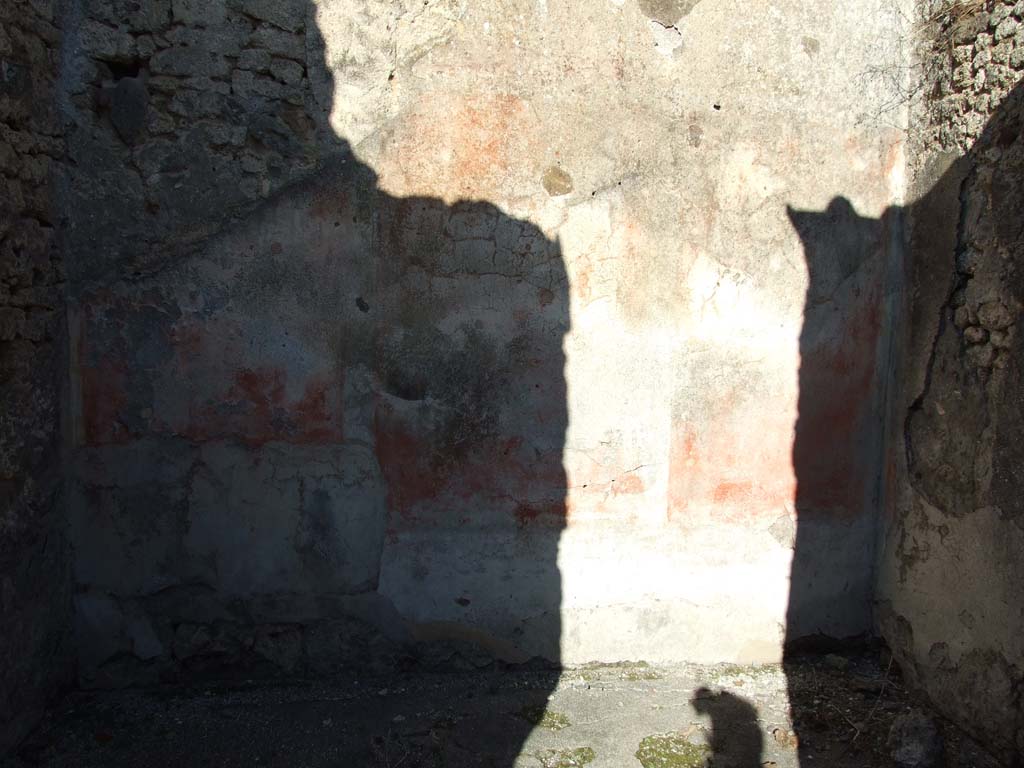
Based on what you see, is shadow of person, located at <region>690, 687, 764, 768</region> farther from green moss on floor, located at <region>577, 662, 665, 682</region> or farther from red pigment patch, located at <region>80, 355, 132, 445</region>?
red pigment patch, located at <region>80, 355, 132, 445</region>

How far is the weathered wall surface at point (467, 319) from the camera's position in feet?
8.84

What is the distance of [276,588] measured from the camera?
113 inches

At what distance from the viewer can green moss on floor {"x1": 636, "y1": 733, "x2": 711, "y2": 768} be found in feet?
8.26

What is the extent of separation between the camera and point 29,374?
247 cm

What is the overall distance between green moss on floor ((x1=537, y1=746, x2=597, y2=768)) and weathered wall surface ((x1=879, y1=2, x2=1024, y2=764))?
4.78 feet

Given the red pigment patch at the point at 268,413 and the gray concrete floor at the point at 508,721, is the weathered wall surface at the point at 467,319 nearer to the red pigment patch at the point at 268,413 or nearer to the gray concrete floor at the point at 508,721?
the red pigment patch at the point at 268,413

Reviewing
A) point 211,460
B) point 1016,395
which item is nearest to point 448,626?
point 211,460

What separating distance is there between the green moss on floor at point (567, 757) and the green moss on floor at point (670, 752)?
19cm

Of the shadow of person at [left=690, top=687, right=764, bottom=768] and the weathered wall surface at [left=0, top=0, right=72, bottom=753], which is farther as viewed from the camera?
the shadow of person at [left=690, top=687, right=764, bottom=768]

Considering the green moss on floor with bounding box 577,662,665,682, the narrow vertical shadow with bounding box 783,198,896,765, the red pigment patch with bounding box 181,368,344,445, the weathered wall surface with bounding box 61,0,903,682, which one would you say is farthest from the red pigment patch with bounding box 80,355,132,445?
the narrow vertical shadow with bounding box 783,198,896,765

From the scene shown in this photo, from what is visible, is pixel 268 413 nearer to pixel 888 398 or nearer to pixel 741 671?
pixel 741 671

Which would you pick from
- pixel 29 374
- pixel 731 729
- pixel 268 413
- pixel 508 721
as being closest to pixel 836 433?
pixel 731 729

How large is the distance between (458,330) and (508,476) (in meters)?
0.67

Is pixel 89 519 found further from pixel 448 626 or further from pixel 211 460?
pixel 448 626
